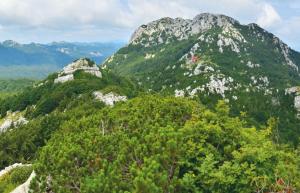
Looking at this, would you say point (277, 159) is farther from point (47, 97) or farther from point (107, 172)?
point (47, 97)

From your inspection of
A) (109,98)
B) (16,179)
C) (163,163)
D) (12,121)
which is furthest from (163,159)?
(12,121)

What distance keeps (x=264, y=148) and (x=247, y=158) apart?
3.85m

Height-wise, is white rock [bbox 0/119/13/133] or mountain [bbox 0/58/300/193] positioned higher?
white rock [bbox 0/119/13/133]

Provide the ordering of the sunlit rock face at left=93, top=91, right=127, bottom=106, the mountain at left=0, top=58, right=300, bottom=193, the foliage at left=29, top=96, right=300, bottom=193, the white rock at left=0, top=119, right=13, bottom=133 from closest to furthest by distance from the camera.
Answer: the foliage at left=29, top=96, right=300, bottom=193, the mountain at left=0, top=58, right=300, bottom=193, the sunlit rock face at left=93, top=91, right=127, bottom=106, the white rock at left=0, top=119, right=13, bottom=133

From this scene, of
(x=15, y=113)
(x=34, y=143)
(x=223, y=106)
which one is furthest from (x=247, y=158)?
(x=15, y=113)

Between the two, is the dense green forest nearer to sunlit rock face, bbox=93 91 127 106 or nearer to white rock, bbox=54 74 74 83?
sunlit rock face, bbox=93 91 127 106

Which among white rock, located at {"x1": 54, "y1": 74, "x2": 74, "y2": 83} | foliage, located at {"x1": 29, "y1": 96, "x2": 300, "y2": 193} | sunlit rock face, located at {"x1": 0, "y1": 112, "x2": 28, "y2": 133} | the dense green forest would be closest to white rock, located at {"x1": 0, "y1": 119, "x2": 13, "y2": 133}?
sunlit rock face, located at {"x1": 0, "y1": 112, "x2": 28, "y2": 133}

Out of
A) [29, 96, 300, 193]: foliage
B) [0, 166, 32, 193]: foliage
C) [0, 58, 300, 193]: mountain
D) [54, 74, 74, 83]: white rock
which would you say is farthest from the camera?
[54, 74, 74, 83]: white rock

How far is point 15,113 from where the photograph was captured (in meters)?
186

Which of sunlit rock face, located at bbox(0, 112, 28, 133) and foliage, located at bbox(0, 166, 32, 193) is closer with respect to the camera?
foliage, located at bbox(0, 166, 32, 193)

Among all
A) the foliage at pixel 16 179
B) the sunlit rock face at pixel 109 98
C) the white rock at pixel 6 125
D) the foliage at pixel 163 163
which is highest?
the sunlit rock face at pixel 109 98

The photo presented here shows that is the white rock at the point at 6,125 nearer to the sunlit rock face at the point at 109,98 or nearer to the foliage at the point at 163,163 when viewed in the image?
the sunlit rock face at the point at 109,98

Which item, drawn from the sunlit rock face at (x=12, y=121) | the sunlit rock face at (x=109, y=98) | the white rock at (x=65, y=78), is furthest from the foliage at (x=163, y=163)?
the white rock at (x=65, y=78)

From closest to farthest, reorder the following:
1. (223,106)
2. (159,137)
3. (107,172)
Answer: (107,172) < (159,137) < (223,106)
